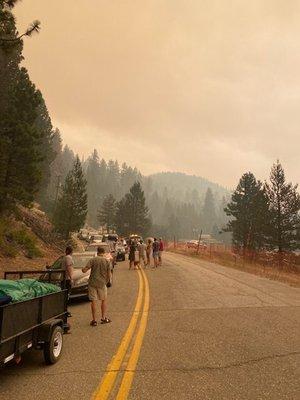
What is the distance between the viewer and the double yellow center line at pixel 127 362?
5.08 metres

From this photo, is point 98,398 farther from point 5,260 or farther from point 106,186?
point 106,186

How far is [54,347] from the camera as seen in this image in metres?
6.58

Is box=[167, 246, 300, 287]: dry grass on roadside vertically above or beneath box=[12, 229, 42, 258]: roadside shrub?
beneath

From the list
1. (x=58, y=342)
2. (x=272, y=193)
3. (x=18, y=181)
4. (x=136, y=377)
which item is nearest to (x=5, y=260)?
(x=18, y=181)

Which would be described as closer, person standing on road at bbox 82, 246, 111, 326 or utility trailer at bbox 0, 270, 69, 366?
utility trailer at bbox 0, 270, 69, 366

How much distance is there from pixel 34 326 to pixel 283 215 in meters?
38.4

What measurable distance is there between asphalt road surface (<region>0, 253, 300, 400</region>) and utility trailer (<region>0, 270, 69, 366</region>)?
12.8 inches

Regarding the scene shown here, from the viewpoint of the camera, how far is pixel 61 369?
19.9 ft

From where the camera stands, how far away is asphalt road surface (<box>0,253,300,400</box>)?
16.9 ft

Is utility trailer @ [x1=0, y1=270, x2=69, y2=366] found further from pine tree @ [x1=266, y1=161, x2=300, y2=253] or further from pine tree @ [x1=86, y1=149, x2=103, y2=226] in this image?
pine tree @ [x1=86, y1=149, x2=103, y2=226]

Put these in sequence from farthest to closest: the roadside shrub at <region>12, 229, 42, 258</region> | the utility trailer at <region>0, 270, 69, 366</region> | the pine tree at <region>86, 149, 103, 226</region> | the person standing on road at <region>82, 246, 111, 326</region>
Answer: the pine tree at <region>86, 149, 103, 226</region>
the roadside shrub at <region>12, 229, 42, 258</region>
the person standing on road at <region>82, 246, 111, 326</region>
the utility trailer at <region>0, 270, 69, 366</region>

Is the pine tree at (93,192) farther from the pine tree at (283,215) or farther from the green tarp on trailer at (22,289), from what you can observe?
the green tarp on trailer at (22,289)

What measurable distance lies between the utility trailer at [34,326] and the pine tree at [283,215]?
36.5 metres

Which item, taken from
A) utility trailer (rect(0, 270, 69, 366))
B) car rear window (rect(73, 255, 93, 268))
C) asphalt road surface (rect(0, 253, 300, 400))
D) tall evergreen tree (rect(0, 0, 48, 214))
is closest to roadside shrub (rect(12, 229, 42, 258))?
tall evergreen tree (rect(0, 0, 48, 214))
